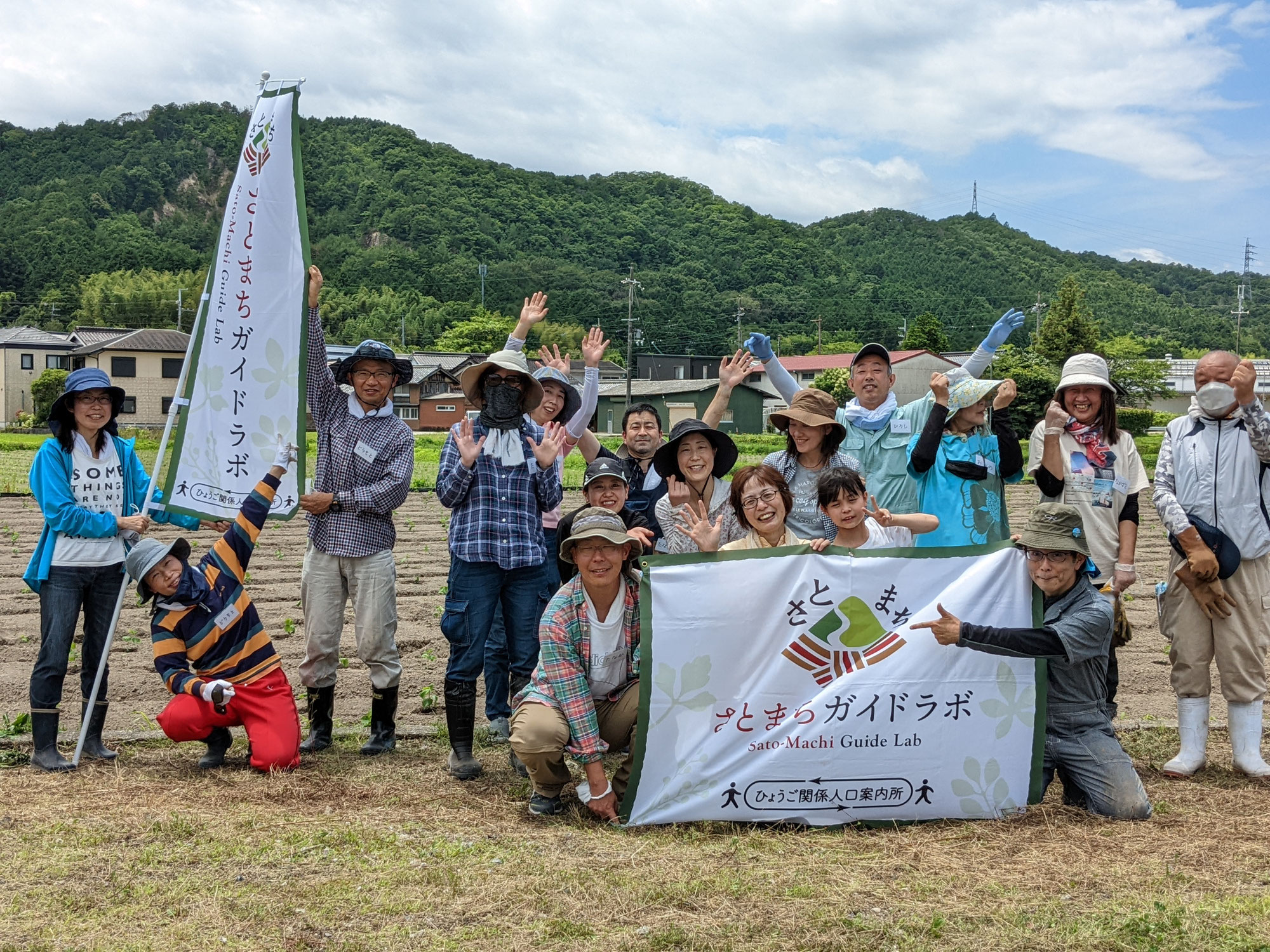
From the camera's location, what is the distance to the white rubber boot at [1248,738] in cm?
554

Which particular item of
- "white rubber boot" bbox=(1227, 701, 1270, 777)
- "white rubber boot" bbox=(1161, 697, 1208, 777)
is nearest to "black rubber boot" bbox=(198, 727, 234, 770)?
"white rubber boot" bbox=(1161, 697, 1208, 777)

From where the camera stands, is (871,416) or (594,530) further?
(871,416)

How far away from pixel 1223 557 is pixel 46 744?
645cm

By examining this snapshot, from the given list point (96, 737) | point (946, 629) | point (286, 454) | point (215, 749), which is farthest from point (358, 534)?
point (946, 629)

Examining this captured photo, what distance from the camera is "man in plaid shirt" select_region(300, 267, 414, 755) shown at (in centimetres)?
591

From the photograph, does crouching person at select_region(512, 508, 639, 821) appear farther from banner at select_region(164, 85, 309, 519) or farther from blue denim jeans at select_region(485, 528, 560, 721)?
banner at select_region(164, 85, 309, 519)

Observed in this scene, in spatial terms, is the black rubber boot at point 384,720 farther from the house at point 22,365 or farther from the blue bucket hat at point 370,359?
the house at point 22,365

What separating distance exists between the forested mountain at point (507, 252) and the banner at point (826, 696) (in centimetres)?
7545

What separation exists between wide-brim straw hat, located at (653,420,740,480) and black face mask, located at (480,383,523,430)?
85cm

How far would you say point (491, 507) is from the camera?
221 inches

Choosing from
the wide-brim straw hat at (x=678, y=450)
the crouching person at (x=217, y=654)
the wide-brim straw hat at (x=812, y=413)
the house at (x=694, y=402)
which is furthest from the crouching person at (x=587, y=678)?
the house at (x=694, y=402)

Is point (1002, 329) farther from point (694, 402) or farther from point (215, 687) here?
point (694, 402)

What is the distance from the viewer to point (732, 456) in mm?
5984

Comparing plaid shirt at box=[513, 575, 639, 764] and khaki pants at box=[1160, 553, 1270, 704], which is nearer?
plaid shirt at box=[513, 575, 639, 764]
